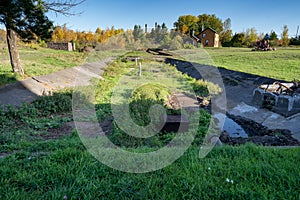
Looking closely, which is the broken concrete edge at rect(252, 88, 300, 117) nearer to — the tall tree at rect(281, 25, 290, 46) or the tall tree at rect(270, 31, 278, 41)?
the tall tree at rect(281, 25, 290, 46)


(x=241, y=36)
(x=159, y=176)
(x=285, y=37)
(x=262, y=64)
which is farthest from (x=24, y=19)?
(x=285, y=37)

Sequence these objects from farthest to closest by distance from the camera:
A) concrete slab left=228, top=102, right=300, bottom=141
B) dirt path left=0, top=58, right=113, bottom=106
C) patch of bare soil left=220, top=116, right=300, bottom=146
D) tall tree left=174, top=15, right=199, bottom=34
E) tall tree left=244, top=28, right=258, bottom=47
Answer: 1. tall tree left=244, top=28, right=258, bottom=47
2. tall tree left=174, top=15, right=199, bottom=34
3. dirt path left=0, top=58, right=113, bottom=106
4. concrete slab left=228, top=102, right=300, bottom=141
5. patch of bare soil left=220, top=116, right=300, bottom=146

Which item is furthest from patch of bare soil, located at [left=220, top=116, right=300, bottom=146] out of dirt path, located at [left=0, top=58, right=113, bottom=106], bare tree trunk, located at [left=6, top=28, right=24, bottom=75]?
bare tree trunk, located at [left=6, top=28, right=24, bottom=75]

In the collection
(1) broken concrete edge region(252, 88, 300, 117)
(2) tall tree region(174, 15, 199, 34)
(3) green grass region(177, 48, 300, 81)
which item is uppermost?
(2) tall tree region(174, 15, 199, 34)

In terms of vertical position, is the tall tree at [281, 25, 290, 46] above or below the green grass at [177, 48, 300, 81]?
above

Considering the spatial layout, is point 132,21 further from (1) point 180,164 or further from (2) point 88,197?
(2) point 88,197

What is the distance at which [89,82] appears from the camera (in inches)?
301

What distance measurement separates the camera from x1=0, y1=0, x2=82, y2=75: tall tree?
4.82m

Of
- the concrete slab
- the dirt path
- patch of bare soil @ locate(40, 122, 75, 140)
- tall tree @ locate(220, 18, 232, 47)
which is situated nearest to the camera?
patch of bare soil @ locate(40, 122, 75, 140)

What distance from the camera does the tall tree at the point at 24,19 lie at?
482cm

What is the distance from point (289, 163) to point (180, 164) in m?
1.02

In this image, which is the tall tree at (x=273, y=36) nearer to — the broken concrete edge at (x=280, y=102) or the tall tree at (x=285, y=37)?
the tall tree at (x=285, y=37)

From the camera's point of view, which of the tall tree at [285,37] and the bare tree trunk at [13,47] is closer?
the bare tree trunk at [13,47]

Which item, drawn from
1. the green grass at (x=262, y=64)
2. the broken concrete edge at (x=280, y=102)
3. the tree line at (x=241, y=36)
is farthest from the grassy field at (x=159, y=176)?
the tree line at (x=241, y=36)
